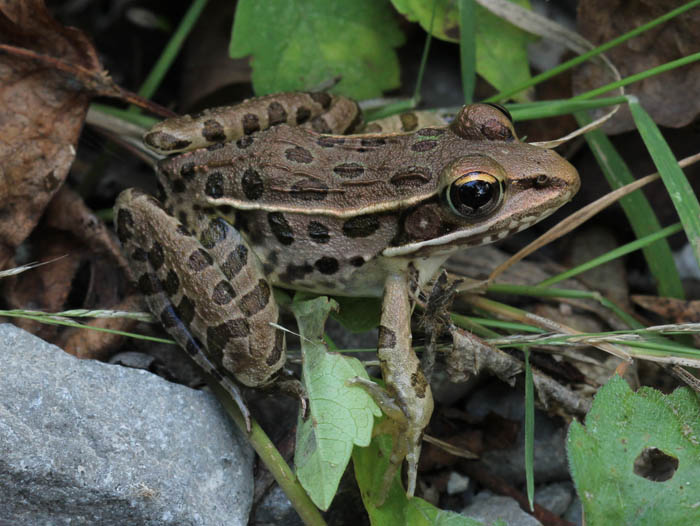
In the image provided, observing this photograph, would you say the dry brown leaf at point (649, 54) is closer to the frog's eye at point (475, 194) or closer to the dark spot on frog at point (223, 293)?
the frog's eye at point (475, 194)

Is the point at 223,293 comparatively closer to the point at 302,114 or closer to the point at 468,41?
the point at 302,114

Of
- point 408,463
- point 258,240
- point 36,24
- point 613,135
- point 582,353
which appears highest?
point 36,24

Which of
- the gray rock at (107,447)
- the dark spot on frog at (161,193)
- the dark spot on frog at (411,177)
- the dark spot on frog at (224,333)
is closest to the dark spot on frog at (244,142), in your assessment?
the dark spot on frog at (161,193)

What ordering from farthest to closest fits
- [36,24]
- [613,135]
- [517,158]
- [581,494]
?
[613,135] < [36,24] < [517,158] < [581,494]

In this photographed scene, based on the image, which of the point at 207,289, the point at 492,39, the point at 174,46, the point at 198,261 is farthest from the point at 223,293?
the point at 492,39

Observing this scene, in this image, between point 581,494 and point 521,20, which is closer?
point 581,494

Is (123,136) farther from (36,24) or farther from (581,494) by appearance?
(581,494)

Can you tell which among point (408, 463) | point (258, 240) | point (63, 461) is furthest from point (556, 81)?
point (63, 461)
